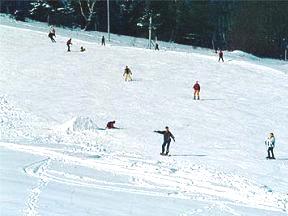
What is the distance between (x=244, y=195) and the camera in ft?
64.8

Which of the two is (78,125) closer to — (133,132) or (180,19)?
(133,132)

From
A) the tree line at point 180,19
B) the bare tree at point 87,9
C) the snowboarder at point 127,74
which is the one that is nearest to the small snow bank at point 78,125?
the snowboarder at point 127,74

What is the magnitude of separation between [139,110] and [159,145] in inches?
272

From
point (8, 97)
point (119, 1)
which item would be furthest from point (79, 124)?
point (119, 1)

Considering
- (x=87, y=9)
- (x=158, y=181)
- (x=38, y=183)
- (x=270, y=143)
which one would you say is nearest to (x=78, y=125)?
(x=270, y=143)

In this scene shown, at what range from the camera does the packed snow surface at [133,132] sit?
18.2m

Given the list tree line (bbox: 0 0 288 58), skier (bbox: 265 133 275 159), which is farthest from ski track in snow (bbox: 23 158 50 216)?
tree line (bbox: 0 0 288 58)

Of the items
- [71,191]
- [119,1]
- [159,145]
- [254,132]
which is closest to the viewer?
[71,191]

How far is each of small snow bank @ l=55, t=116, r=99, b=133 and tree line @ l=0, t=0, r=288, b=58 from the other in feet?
125

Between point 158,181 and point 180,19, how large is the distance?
57725 mm

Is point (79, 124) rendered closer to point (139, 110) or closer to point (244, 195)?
point (139, 110)

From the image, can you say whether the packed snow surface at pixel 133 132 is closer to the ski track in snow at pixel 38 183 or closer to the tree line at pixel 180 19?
the ski track in snow at pixel 38 183

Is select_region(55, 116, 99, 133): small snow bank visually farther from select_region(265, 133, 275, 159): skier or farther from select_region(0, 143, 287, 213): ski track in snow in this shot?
select_region(265, 133, 275, 159): skier

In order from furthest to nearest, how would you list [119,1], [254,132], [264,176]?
[119,1]
[254,132]
[264,176]
